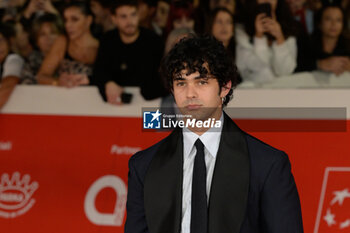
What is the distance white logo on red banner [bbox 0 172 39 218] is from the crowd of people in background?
0.59 metres

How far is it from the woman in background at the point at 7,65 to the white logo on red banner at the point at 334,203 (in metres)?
2.38

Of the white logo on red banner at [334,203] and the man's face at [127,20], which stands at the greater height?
the man's face at [127,20]

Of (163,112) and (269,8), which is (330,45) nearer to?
(269,8)

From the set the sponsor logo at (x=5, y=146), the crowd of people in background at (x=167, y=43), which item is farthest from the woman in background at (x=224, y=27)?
the sponsor logo at (x=5, y=146)

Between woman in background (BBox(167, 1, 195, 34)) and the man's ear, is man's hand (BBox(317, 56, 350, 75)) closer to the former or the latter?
woman in background (BBox(167, 1, 195, 34))

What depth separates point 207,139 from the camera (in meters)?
1.76

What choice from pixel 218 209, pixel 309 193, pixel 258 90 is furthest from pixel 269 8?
pixel 218 209

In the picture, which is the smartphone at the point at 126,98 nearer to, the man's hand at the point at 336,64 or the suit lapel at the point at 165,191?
the man's hand at the point at 336,64

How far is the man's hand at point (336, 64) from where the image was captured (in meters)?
3.66

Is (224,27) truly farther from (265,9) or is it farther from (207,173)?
(207,173)

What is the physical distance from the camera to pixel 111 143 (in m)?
3.51

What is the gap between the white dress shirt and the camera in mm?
1757

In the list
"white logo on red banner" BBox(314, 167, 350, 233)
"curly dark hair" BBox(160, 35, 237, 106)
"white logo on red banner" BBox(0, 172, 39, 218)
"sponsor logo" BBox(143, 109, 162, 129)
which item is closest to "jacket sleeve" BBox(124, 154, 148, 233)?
"curly dark hair" BBox(160, 35, 237, 106)

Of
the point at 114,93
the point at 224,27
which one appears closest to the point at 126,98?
the point at 114,93
